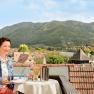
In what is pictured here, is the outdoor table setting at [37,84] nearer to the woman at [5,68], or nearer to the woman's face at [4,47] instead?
the woman at [5,68]

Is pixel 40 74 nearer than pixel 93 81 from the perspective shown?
Yes

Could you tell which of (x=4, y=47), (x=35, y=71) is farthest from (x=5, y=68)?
(x=35, y=71)

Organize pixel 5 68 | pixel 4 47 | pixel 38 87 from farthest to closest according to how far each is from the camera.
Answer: pixel 38 87, pixel 5 68, pixel 4 47

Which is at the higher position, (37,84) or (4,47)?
(4,47)

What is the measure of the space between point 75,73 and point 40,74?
11426mm

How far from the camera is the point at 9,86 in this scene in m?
5.81

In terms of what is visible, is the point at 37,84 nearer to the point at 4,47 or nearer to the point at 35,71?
the point at 35,71

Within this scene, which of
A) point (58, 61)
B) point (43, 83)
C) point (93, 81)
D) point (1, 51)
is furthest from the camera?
point (58, 61)

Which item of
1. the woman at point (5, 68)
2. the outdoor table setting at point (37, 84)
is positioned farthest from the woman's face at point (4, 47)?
the outdoor table setting at point (37, 84)

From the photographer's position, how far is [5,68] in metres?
5.80

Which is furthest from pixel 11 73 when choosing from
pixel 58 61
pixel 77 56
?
pixel 77 56

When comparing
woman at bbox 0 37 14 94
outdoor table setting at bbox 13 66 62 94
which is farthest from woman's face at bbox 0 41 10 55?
outdoor table setting at bbox 13 66 62 94

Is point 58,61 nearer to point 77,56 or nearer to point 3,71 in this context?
point 77,56

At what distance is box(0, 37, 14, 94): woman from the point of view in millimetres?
5652
